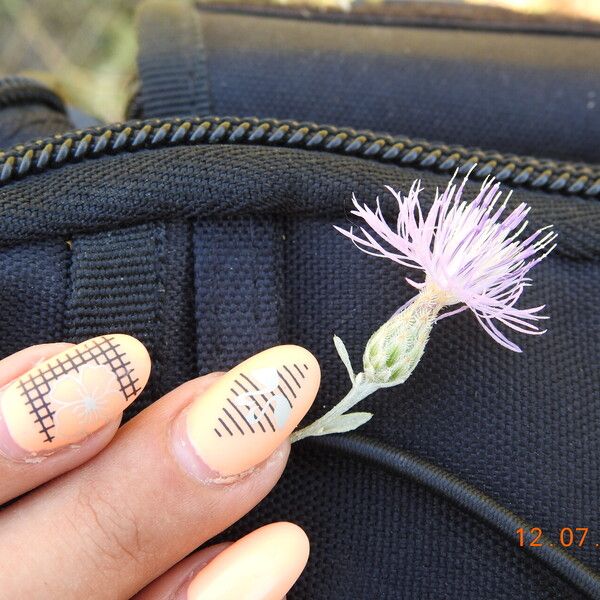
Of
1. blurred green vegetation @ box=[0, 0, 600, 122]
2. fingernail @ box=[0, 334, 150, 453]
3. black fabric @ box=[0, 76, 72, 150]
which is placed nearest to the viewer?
fingernail @ box=[0, 334, 150, 453]

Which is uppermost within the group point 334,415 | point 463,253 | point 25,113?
point 25,113

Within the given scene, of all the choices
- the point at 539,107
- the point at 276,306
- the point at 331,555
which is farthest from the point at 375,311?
the point at 539,107

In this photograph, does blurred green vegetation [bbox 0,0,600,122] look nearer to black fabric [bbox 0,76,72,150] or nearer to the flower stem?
black fabric [bbox 0,76,72,150]

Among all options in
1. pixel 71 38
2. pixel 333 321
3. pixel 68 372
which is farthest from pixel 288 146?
pixel 71 38

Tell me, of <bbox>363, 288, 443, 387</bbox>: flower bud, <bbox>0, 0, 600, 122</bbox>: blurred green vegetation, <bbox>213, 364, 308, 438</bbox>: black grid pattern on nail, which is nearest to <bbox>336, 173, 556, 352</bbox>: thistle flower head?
<bbox>363, 288, 443, 387</bbox>: flower bud

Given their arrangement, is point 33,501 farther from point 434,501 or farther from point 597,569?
point 597,569

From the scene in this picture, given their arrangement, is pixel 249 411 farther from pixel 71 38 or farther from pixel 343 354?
pixel 71 38

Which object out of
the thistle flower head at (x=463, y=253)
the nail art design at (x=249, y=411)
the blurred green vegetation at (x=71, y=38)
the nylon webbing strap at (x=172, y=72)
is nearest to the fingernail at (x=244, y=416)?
the nail art design at (x=249, y=411)
